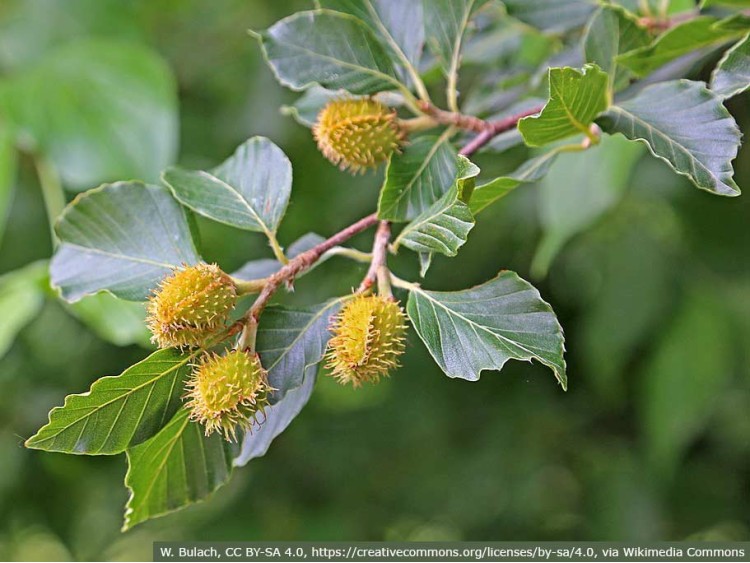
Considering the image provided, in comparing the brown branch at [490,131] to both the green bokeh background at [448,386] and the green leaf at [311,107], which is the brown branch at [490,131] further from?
the green bokeh background at [448,386]

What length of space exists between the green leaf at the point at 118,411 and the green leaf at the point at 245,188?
201 mm

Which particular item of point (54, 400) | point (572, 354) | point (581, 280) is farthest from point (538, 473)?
point (54, 400)

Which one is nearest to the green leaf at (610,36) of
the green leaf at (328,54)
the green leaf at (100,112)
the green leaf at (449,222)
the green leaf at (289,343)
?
the green leaf at (328,54)

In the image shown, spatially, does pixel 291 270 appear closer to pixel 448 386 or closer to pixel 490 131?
pixel 490 131

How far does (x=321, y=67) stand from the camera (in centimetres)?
89

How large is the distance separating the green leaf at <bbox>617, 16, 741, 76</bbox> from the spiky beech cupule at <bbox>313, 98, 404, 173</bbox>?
0.89ft

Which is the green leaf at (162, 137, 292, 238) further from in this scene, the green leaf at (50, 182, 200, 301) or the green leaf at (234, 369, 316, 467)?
the green leaf at (234, 369, 316, 467)

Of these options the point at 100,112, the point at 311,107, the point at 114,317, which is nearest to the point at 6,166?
the point at 100,112

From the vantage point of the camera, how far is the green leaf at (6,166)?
5.03 ft

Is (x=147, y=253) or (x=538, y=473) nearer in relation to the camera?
(x=147, y=253)

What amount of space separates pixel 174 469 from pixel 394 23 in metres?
0.56

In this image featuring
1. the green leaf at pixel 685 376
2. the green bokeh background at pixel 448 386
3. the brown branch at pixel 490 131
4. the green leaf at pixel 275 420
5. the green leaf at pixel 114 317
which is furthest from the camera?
the green bokeh background at pixel 448 386

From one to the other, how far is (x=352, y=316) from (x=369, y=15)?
42 cm

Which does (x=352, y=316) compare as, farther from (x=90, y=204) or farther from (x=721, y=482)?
(x=721, y=482)
